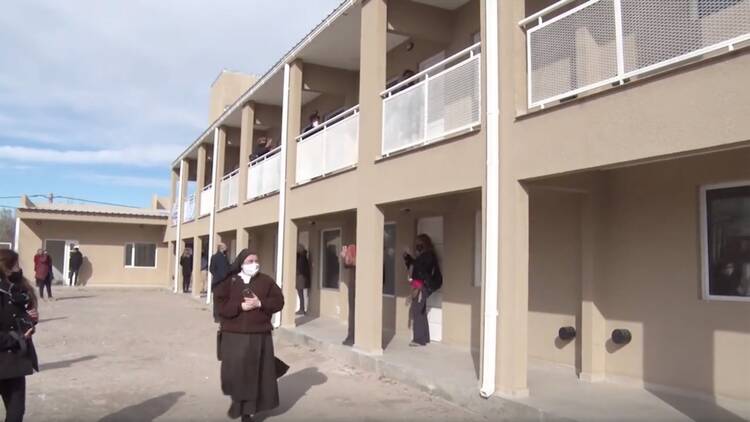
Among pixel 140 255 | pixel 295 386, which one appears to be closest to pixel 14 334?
pixel 295 386

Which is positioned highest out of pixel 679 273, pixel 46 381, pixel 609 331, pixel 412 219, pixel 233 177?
pixel 233 177

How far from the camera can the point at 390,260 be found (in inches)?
495

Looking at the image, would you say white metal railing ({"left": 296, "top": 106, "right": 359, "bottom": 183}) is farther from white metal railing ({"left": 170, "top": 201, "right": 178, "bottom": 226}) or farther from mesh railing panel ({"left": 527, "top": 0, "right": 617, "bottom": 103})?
white metal railing ({"left": 170, "top": 201, "right": 178, "bottom": 226})

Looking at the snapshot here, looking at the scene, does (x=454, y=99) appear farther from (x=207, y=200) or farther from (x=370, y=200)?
(x=207, y=200)

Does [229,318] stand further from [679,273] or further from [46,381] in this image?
[679,273]

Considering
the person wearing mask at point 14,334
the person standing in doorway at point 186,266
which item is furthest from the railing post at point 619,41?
the person standing in doorway at point 186,266

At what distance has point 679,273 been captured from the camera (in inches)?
272

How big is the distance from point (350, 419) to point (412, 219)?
565 cm

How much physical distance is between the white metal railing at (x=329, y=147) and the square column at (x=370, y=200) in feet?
2.05

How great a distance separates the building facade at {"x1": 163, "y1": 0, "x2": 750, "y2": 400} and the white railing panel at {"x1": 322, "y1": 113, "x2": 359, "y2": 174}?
0.04 meters

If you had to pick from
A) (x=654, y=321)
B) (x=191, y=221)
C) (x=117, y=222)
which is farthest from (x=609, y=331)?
(x=117, y=222)

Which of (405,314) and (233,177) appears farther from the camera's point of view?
(233,177)

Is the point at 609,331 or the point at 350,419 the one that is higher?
the point at 609,331

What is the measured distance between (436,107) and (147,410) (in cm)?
496
